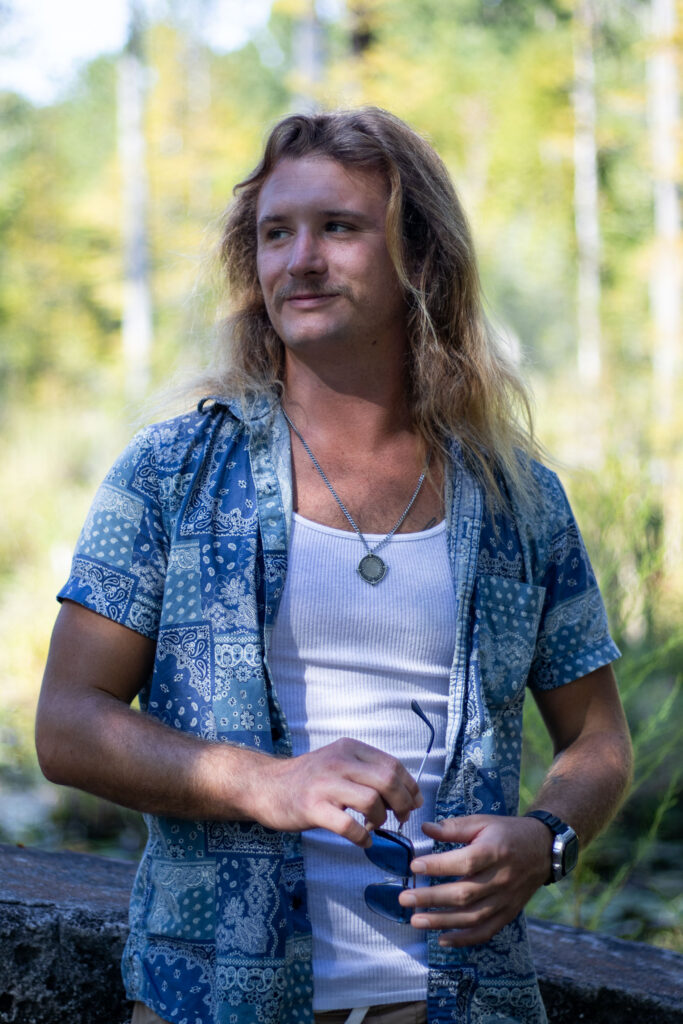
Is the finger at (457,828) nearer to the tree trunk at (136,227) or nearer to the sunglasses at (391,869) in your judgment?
the sunglasses at (391,869)

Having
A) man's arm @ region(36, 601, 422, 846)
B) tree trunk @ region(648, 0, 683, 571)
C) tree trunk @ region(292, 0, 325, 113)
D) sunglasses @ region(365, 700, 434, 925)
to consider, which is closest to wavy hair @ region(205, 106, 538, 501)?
man's arm @ region(36, 601, 422, 846)

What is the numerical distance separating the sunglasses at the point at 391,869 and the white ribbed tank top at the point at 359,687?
84mm

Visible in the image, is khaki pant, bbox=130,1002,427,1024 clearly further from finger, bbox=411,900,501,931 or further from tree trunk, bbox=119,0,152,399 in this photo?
tree trunk, bbox=119,0,152,399

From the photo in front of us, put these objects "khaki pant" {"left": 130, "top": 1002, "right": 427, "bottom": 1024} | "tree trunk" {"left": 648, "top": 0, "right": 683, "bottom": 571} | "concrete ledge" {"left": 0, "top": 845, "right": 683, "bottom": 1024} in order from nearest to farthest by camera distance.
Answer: "khaki pant" {"left": 130, "top": 1002, "right": 427, "bottom": 1024}
"concrete ledge" {"left": 0, "top": 845, "right": 683, "bottom": 1024}
"tree trunk" {"left": 648, "top": 0, "right": 683, "bottom": 571}

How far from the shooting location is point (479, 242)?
508 cm

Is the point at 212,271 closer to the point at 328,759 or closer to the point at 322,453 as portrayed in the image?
the point at 322,453

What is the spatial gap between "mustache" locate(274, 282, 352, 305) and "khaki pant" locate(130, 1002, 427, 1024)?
117 centimetres

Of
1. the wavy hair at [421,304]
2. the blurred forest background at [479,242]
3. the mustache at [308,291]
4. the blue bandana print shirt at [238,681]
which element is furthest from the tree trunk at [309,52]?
the blue bandana print shirt at [238,681]

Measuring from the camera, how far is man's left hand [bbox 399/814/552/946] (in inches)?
64.2

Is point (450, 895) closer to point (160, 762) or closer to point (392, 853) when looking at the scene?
point (392, 853)

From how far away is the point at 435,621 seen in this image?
6.26 ft

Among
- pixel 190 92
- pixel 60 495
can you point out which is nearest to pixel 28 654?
pixel 60 495

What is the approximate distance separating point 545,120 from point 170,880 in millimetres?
25683

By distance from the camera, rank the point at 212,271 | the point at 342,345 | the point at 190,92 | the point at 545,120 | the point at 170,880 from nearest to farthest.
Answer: the point at 170,880, the point at 342,345, the point at 212,271, the point at 545,120, the point at 190,92
